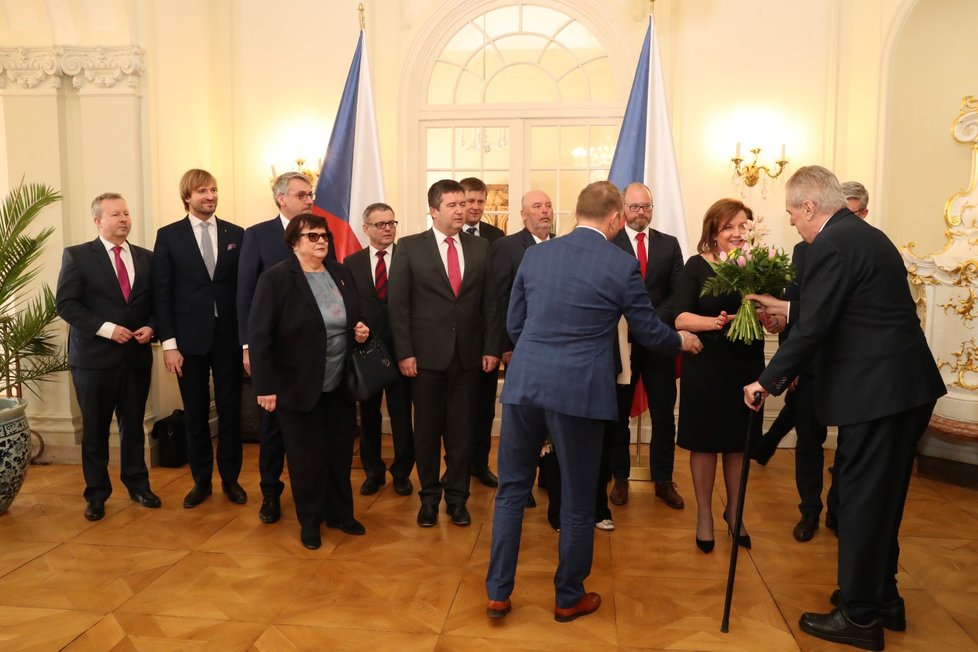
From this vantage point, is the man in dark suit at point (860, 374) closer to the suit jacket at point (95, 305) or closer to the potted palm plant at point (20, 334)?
the suit jacket at point (95, 305)

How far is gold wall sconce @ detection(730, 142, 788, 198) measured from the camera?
249 inches

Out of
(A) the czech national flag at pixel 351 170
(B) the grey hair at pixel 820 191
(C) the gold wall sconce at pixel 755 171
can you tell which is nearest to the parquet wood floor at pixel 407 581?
(B) the grey hair at pixel 820 191

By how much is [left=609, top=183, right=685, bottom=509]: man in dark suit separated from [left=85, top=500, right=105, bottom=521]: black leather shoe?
2915 mm

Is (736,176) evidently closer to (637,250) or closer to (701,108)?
(701,108)

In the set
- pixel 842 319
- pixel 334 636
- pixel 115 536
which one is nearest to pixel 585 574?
pixel 334 636

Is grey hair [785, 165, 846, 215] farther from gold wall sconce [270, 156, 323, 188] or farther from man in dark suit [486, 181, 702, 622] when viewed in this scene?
gold wall sconce [270, 156, 323, 188]

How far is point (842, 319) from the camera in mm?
3072

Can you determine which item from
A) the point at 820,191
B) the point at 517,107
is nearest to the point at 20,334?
the point at 517,107

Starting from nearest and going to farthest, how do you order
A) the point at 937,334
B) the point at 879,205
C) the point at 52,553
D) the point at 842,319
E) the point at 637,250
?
1. the point at 842,319
2. the point at 52,553
3. the point at 637,250
4. the point at 937,334
5. the point at 879,205

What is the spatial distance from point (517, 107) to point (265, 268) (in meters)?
3.05

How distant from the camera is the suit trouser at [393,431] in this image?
4996 mm

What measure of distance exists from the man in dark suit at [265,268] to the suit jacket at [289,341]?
568mm

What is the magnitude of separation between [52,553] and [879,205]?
5.78 metres

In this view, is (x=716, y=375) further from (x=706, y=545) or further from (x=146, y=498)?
(x=146, y=498)
